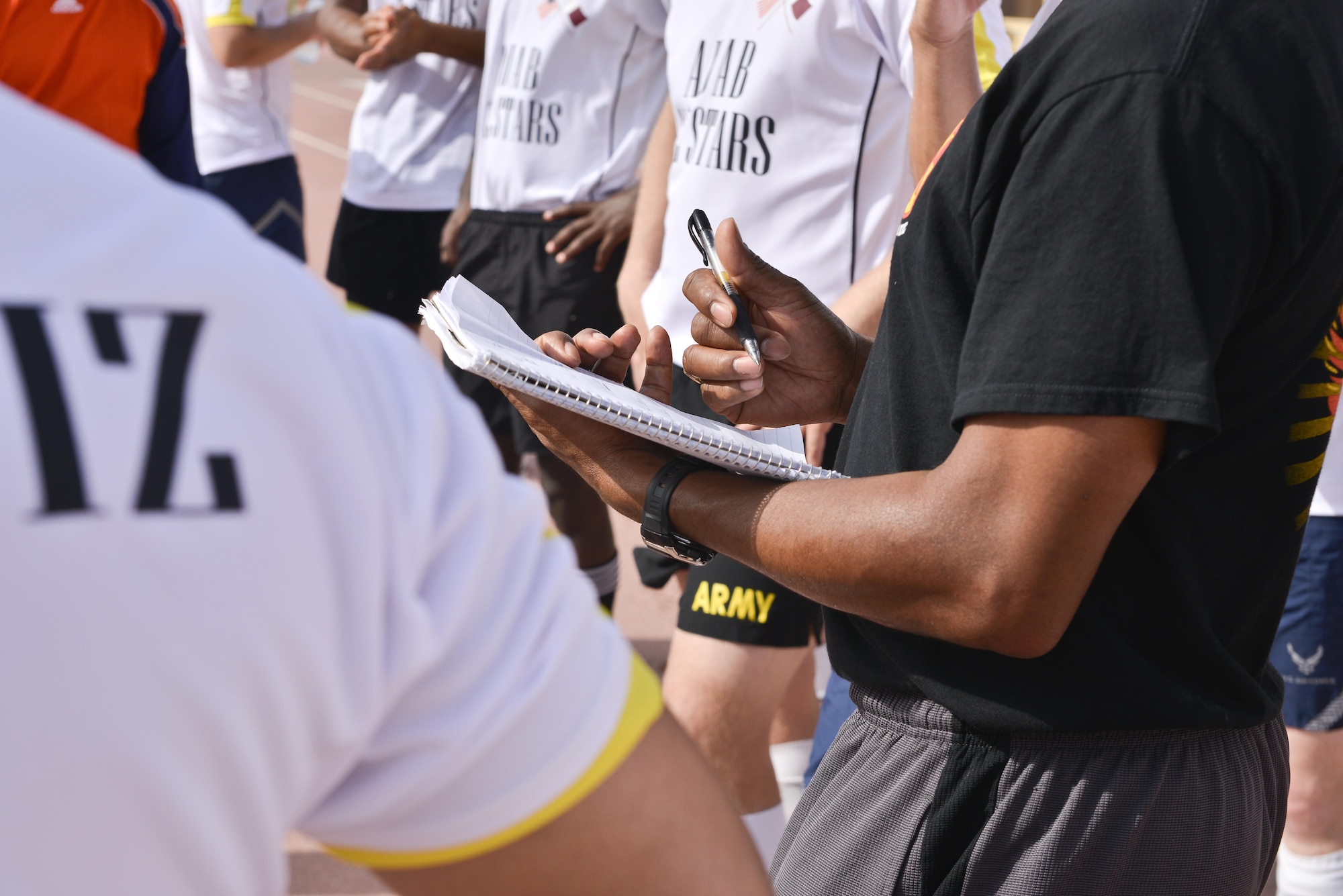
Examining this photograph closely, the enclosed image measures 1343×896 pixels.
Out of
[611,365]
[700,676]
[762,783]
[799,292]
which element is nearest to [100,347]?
[611,365]

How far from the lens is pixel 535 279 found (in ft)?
11.0

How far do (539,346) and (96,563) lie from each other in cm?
94

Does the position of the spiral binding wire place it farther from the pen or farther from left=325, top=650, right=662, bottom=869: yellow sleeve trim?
left=325, top=650, right=662, bottom=869: yellow sleeve trim

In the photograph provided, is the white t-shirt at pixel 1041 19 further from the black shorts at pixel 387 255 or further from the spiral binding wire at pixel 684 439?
the black shorts at pixel 387 255

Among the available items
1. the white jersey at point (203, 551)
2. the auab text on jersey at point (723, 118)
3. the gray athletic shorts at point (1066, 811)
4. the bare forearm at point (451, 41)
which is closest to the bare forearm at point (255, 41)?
the bare forearm at point (451, 41)

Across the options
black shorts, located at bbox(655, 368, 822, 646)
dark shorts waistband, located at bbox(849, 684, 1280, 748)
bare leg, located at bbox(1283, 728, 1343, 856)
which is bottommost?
bare leg, located at bbox(1283, 728, 1343, 856)

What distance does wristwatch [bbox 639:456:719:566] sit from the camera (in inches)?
51.3

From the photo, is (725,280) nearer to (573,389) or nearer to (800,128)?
(573,389)

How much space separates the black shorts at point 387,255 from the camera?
13.3 ft

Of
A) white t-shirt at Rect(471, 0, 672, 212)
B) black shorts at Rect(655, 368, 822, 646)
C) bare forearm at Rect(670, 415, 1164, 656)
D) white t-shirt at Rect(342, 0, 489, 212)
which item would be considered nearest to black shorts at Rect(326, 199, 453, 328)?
white t-shirt at Rect(342, 0, 489, 212)

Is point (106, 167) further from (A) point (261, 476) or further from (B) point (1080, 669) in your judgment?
(B) point (1080, 669)

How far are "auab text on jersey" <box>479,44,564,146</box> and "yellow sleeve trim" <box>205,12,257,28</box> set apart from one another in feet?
4.13

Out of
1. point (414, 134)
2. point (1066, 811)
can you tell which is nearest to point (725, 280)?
point (1066, 811)

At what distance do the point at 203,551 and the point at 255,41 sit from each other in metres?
4.02
